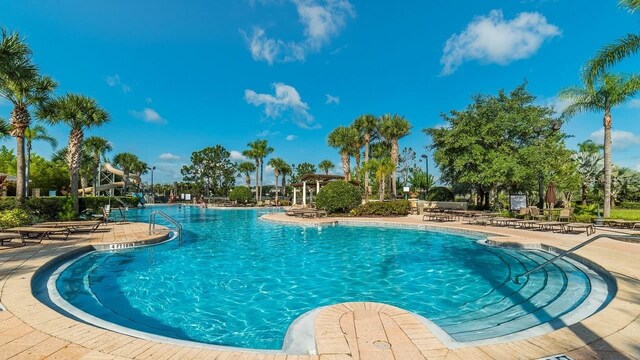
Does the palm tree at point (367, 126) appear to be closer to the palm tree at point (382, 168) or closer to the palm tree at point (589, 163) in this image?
the palm tree at point (382, 168)

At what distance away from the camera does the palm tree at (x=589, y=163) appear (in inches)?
1251

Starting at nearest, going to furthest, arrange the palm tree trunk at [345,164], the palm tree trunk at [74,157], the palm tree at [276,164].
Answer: the palm tree trunk at [74,157]
the palm tree trunk at [345,164]
the palm tree at [276,164]

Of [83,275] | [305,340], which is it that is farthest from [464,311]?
[83,275]

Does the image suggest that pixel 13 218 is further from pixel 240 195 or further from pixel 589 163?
pixel 589 163

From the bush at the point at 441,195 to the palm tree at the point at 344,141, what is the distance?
1048 centimetres

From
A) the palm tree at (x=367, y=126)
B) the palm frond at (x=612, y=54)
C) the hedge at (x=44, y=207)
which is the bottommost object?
the hedge at (x=44, y=207)

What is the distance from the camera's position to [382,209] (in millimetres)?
24594

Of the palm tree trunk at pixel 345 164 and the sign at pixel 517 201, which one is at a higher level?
the palm tree trunk at pixel 345 164

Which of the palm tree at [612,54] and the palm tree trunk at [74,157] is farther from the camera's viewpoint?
the palm tree trunk at [74,157]

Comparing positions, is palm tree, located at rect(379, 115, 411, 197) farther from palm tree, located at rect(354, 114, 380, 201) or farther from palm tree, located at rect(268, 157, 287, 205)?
palm tree, located at rect(268, 157, 287, 205)

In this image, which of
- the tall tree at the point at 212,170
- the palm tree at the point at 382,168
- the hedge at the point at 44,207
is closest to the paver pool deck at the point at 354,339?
the hedge at the point at 44,207

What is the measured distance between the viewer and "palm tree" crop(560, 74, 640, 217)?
17.3m

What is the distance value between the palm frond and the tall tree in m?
58.9

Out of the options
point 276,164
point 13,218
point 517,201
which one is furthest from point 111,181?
point 517,201
